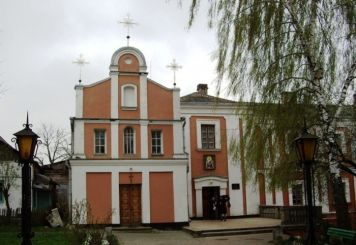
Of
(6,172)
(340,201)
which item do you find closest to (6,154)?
(6,172)

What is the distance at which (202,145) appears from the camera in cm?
3306

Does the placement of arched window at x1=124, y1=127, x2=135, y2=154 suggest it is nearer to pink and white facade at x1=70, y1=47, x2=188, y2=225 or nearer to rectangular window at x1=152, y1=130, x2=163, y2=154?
pink and white facade at x1=70, y1=47, x2=188, y2=225

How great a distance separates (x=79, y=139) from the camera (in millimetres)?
27328

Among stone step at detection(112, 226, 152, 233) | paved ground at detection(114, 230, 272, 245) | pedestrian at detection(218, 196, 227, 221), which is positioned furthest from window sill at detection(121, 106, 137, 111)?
pedestrian at detection(218, 196, 227, 221)

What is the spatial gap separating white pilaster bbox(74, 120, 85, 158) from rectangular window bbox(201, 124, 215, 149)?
29.2 feet

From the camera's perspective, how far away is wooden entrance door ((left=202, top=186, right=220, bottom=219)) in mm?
32219

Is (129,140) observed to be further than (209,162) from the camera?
No

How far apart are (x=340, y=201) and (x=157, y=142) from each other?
1439 centimetres

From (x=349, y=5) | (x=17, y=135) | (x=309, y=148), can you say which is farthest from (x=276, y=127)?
(x=17, y=135)

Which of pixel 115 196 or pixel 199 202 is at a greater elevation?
pixel 115 196

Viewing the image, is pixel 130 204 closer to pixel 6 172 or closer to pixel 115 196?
pixel 115 196

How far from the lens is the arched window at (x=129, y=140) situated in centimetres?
2830

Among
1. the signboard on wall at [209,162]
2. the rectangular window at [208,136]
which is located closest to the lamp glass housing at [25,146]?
the signboard on wall at [209,162]

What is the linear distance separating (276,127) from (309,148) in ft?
17.6
